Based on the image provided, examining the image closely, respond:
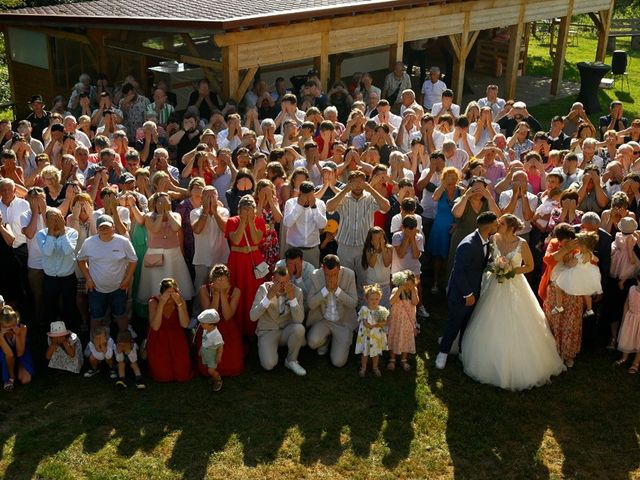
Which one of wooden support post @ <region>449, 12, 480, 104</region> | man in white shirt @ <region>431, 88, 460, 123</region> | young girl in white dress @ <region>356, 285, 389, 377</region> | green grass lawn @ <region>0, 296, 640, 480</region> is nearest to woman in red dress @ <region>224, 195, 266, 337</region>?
green grass lawn @ <region>0, 296, 640, 480</region>

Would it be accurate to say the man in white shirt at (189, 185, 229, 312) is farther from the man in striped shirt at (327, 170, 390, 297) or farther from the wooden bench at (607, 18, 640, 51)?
the wooden bench at (607, 18, 640, 51)

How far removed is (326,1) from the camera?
1382 cm

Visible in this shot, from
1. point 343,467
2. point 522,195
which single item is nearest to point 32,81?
point 522,195

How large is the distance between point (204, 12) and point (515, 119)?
202 inches

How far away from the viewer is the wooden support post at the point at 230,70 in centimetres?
1173

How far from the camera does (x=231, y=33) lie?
11.6 meters

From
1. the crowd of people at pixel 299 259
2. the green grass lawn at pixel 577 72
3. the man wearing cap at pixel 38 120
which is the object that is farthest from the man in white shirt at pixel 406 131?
the green grass lawn at pixel 577 72

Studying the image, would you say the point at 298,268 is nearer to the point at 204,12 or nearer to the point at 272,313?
the point at 272,313

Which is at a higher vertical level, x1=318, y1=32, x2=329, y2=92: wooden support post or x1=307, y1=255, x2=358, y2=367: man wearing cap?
x1=318, y1=32, x2=329, y2=92: wooden support post

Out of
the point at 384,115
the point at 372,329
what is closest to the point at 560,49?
the point at 384,115

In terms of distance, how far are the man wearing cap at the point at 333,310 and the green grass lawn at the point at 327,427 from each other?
0.21 metres

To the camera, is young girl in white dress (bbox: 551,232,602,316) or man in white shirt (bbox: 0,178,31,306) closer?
young girl in white dress (bbox: 551,232,602,316)

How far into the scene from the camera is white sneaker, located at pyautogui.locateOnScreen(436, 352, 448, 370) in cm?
718

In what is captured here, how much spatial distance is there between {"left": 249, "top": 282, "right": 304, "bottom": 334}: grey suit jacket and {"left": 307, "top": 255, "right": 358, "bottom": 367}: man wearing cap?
168 mm
